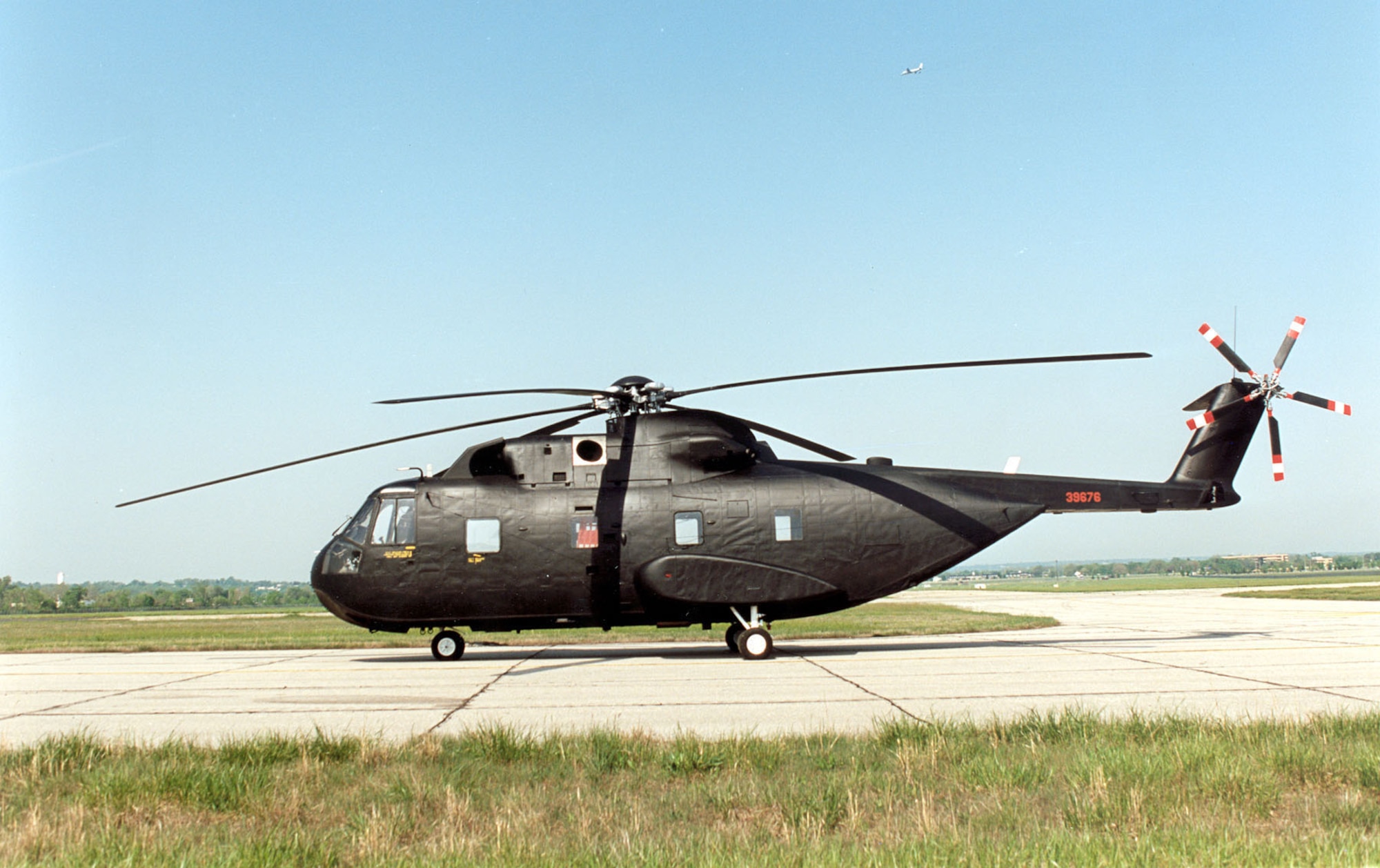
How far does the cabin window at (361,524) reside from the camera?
1898 centimetres

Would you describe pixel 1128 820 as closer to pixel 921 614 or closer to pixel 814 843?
pixel 814 843

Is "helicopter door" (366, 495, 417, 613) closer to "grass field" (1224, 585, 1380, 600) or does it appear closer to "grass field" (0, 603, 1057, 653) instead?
"grass field" (0, 603, 1057, 653)

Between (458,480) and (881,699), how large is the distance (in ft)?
33.0

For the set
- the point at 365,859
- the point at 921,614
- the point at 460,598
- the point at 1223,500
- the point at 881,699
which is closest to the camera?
the point at 365,859

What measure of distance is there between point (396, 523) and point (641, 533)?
4754 millimetres

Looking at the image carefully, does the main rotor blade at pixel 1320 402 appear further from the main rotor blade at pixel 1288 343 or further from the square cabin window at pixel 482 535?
the square cabin window at pixel 482 535

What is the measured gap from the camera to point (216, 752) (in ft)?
27.8

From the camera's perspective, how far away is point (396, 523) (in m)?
18.9

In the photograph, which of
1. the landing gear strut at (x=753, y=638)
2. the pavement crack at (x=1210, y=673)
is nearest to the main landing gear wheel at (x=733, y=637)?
the landing gear strut at (x=753, y=638)

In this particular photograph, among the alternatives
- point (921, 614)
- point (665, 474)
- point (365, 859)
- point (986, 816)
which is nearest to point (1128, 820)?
point (986, 816)

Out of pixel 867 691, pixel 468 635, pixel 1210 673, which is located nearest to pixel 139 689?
pixel 867 691

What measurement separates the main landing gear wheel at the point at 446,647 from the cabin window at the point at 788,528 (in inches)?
263

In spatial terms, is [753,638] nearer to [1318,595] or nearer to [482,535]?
[482,535]

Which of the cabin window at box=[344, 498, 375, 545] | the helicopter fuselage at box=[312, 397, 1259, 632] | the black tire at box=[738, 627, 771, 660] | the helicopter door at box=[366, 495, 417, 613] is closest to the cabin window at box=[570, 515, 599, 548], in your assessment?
the helicopter fuselage at box=[312, 397, 1259, 632]
